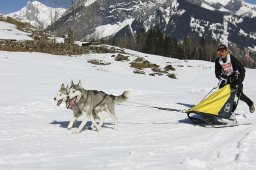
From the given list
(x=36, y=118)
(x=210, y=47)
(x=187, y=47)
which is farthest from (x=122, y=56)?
(x=210, y=47)

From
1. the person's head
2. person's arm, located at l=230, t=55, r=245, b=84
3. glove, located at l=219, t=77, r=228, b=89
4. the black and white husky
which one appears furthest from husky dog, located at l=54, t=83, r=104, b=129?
person's arm, located at l=230, t=55, r=245, b=84

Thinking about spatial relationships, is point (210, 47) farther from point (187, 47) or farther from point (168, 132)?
point (168, 132)

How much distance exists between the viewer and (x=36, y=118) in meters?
12.7

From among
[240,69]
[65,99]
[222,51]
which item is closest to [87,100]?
[65,99]

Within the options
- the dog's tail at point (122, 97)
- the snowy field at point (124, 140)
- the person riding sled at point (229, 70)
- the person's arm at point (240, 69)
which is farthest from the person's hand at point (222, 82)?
the dog's tail at point (122, 97)

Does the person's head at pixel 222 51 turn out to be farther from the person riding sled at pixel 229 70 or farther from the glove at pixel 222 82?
the glove at pixel 222 82

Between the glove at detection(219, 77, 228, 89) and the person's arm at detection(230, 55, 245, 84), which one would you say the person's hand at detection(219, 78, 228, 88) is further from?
the person's arm at detection(230, 55, 245, 84)

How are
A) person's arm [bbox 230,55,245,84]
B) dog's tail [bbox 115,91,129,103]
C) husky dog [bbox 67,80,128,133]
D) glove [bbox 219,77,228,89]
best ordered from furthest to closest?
glove [bbox 219,77,228,89] → person's arm [bbox 230,55,245,84] → dog's tail [bbox 115,91,129,103] → husky dog [bbox 67,80,128,133]

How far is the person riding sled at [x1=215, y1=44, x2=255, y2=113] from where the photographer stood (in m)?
11.2

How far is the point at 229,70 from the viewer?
37.7 feet

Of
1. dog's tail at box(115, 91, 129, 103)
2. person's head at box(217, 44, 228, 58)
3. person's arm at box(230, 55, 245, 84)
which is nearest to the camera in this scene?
dog's tail at box(115, 91, 129, 103)

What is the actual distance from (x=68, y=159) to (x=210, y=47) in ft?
470

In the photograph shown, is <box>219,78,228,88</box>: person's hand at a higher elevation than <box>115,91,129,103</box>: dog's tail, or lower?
higher

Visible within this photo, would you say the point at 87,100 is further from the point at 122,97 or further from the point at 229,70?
the point at 229,70
